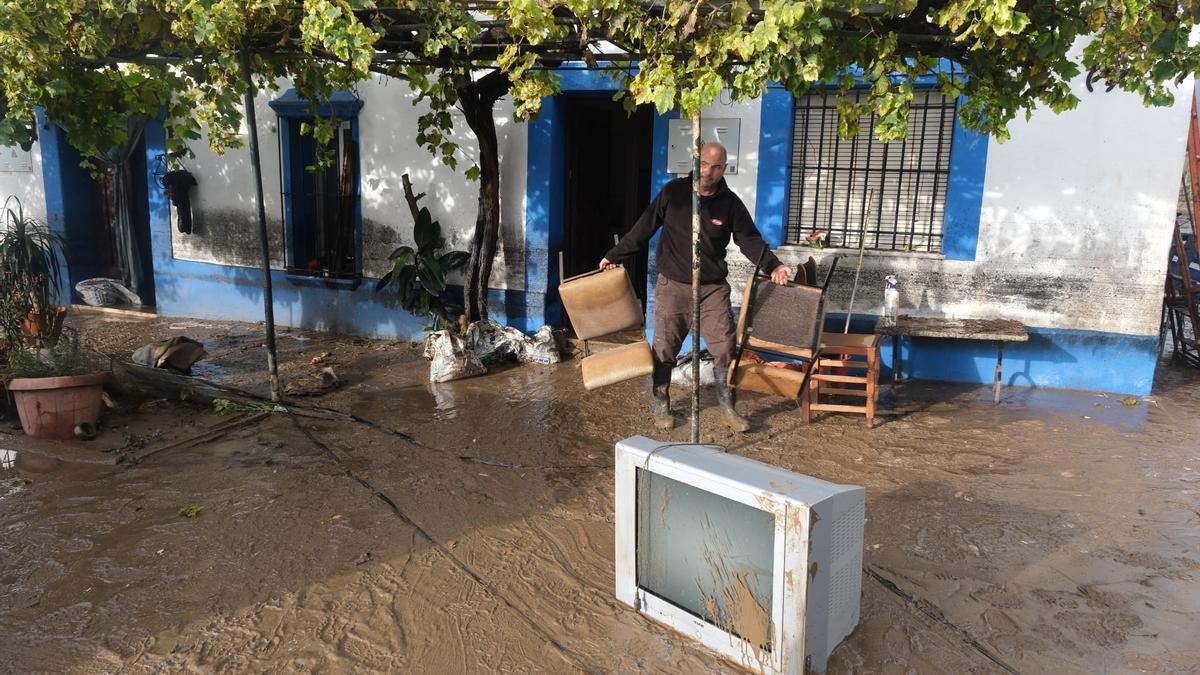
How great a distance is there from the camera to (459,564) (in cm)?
401

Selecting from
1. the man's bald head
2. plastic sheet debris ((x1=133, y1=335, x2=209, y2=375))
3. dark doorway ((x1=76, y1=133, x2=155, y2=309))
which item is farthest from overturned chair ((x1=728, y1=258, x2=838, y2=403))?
dark doorway ((x1=76, y1=133, x2=155, y2=309))

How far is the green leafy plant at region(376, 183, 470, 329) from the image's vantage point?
803 cm

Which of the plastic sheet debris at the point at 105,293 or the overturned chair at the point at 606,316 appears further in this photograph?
the plastic sheet debris at the point at 105,293

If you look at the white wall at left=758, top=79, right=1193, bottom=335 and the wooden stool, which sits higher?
the white wall at left=758, top=79, right=1193, bottom=335

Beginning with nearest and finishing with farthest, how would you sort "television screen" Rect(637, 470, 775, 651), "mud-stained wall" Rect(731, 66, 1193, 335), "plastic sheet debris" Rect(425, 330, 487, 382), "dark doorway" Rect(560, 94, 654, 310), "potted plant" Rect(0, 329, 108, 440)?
"television screen" Rect(637, 470, 775, 651) < "potted plant" Rect(0, 329, 108, 440) < "mud-stained wall" Rect(731, 66, 1193, 335) < "plastic sheet debris" Rect(425, 330, 487, 382) < "dark doorway" Rect(560, 94, 654, 310)

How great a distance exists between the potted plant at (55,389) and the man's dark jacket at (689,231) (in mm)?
3551

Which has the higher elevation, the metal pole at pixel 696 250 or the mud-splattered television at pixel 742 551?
the metal pole at pixel 696 250

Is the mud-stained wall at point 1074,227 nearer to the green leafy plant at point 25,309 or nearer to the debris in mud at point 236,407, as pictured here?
the debris in mud at point 236,407

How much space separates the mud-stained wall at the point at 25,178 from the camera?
10898 millimetres

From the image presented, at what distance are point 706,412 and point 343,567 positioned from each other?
326 cm

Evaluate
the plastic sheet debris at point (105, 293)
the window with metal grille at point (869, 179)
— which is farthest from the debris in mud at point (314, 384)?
the plastic sheet debris at point (105, 293)

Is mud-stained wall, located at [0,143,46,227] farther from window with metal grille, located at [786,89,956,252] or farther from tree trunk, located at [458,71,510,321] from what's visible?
window with metal grille, located at [786,89,956,252]

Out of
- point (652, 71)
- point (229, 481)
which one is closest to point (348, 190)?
point (229, 481)

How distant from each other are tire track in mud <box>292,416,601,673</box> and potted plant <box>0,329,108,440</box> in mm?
1372
